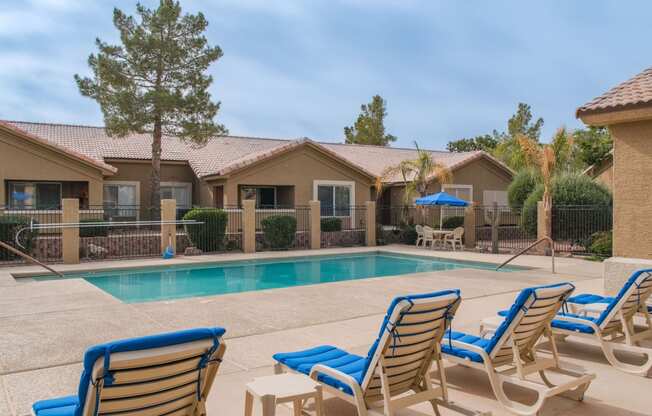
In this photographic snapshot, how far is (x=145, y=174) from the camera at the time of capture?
2762 cm

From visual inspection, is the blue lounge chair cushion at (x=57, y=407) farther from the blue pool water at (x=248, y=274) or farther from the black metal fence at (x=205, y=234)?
the black metal fence at (x=205, y=234)

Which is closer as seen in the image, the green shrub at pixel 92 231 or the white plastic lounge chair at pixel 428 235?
the green shrub at pixel 92 231

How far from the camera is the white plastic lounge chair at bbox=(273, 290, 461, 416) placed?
12.7 feet

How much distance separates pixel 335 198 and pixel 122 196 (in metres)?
11.0

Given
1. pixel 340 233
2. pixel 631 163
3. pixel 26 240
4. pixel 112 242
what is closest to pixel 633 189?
pixel 631 163

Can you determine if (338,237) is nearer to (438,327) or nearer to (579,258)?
(579,258)

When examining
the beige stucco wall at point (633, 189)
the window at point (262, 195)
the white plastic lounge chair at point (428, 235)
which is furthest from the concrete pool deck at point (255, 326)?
the window at point (262, 195)

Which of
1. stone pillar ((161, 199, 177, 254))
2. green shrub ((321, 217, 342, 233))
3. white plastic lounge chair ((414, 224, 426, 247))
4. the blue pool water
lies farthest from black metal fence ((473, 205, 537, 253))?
stone pillar ((161, 199, 177, 254))

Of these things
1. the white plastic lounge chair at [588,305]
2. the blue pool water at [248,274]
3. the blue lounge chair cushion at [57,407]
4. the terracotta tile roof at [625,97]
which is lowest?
the blue pool water at [248,274]

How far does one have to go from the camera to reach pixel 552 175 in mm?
20812

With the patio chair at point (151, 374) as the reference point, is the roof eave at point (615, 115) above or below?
above

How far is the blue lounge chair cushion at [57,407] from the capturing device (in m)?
3.35

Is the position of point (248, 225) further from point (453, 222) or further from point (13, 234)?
point (453, 222)

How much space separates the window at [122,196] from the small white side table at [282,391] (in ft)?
78.8
